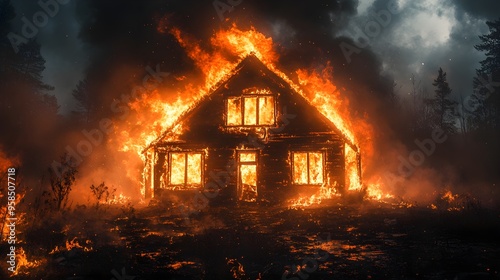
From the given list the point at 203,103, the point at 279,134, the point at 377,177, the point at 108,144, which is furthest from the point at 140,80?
the point at 377,177

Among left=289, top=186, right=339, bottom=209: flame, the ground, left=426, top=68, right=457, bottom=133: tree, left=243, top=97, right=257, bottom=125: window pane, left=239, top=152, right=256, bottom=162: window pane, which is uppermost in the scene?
left=426, top=68, right=457, bottom=133: tree

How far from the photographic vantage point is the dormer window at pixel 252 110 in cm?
1772

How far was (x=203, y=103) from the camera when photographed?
17.7 meters

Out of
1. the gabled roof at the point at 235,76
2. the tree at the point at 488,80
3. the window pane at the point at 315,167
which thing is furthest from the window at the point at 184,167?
the tree at the point at 488,80

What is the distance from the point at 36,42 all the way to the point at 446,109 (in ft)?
199

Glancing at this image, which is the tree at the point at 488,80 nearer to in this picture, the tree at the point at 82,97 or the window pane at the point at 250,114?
the window pane at the point at 250,114

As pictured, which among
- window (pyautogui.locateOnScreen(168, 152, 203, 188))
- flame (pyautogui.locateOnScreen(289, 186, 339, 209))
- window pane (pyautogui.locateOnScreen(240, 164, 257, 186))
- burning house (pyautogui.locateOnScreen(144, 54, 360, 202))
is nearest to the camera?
flame (pyautogui.locateOnScreen(289, 186, 339, 209))

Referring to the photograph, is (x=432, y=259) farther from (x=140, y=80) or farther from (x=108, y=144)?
(x=108, y=144)

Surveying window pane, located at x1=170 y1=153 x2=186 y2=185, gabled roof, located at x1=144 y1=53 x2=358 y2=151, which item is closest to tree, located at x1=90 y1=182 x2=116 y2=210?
gabled roof, located at x1=144 y1=53 x2=358 y2=151

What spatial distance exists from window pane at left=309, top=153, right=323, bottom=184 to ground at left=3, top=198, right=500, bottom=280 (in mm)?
3349

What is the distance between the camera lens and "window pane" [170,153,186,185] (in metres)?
17.9

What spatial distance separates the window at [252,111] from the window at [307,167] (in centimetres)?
241

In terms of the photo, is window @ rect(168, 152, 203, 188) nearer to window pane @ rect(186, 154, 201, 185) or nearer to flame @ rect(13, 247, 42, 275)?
window pane @ rect(186, 154, 201, 185)

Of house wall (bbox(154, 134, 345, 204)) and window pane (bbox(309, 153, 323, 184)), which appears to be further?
window pane (bbox(309, 153, 323, 184))
